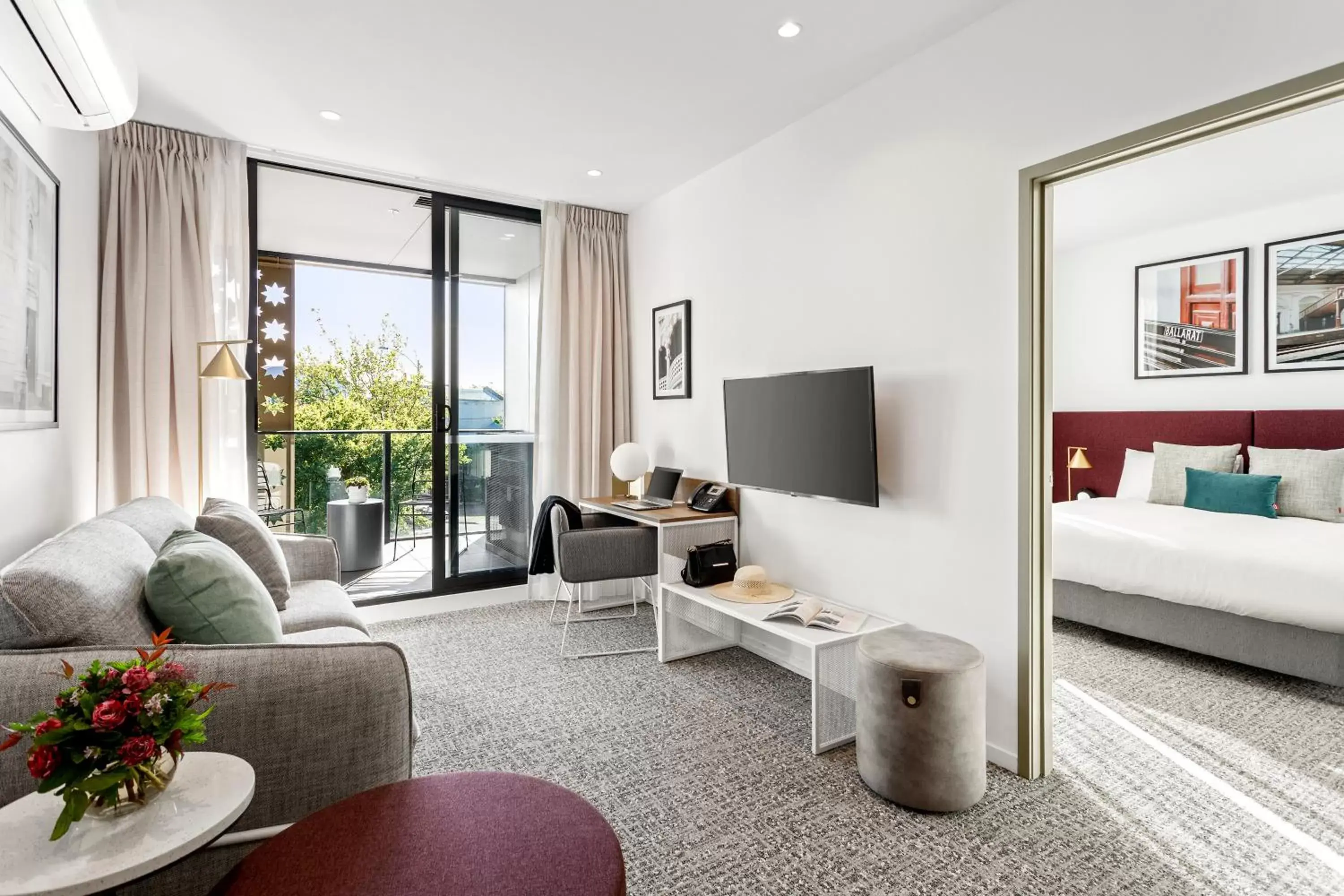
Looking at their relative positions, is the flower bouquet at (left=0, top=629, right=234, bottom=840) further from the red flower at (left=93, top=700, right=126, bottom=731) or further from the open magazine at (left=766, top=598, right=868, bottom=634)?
the open magazine at (left=766, top=598, right=868, bottom=634)

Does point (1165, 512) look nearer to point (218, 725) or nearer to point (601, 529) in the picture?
point (601, 529)

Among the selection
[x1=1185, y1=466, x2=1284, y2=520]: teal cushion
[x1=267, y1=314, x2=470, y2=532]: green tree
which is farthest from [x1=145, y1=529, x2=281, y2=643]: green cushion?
[x1=1185, y1=466, x2=1284, y2=520]: teal cushion

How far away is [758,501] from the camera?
11.5ft

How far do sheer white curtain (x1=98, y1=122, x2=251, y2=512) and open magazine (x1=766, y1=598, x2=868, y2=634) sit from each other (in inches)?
112

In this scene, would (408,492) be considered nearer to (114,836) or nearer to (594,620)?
(594,620)

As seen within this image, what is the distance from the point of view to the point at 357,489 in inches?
189

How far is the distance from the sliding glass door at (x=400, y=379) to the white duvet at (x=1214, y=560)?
3381 mm

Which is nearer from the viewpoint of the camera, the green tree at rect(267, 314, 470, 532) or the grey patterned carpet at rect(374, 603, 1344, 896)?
the grey patterned carpet at rect(374, 603, 1344, 896)

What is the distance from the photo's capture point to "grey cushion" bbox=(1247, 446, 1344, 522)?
3.53 m

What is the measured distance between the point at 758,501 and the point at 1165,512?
242 cm

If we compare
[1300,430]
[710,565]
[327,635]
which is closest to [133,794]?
[327,635]

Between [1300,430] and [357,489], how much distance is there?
591 cm

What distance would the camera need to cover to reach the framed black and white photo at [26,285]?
1.78 m

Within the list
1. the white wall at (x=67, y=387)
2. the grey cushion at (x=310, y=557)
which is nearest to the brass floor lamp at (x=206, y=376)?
the white wall at (x=67, y=387)
